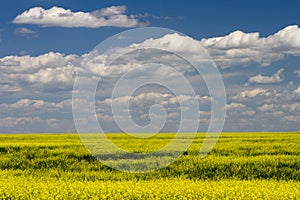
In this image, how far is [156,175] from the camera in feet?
80.8

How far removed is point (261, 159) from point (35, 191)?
13620 millimetres

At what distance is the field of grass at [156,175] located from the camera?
16.1 m

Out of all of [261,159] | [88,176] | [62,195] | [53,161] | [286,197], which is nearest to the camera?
[286,197]

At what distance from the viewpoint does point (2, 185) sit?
18.5m

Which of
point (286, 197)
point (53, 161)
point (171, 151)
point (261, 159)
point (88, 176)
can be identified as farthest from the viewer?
point (171, 151)

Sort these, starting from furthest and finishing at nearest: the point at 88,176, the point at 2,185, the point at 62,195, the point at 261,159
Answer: the point at 261,159 < the point at 88,176 < the point at 2,185 < the point at 62,195

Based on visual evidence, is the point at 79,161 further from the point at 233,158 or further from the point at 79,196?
the point at 79,196

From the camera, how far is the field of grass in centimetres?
1609

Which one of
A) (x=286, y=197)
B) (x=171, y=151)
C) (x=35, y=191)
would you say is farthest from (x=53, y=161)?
(x=286, y=197)

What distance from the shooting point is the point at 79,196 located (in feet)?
53.0

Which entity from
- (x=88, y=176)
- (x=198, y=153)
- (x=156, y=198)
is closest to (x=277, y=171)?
(x=198, y=153)

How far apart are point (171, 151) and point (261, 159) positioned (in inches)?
245

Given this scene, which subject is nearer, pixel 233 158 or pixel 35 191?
pixel 35 191

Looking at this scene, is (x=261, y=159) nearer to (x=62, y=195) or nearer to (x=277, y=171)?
(x=277, y=171)
